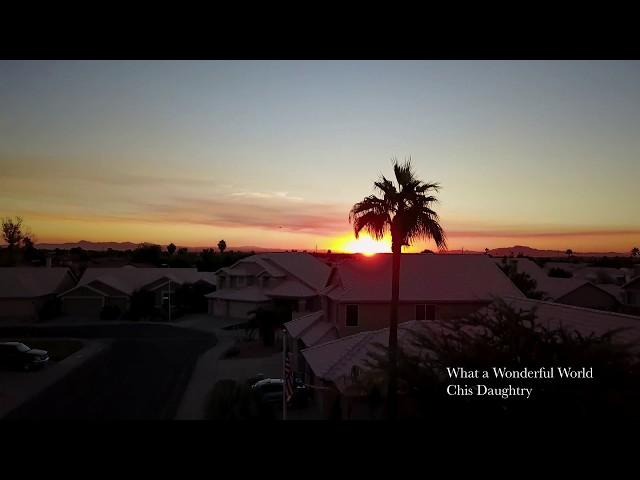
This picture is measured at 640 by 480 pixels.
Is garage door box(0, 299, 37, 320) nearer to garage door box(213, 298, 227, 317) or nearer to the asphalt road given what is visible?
the asphalt road

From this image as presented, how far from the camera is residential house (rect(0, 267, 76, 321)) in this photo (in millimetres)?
23688

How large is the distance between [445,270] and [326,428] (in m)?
14.6

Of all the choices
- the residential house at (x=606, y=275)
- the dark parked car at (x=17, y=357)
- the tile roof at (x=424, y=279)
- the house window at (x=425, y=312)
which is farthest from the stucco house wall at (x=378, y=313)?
the residential house at (x=606, y=275)

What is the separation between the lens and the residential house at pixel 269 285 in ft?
90.7

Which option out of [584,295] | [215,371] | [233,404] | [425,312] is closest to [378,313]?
[425,312]

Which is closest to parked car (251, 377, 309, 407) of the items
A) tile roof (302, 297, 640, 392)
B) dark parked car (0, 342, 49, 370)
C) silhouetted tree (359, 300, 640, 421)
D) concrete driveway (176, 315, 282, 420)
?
tile roof (302, 297, 640, 392)

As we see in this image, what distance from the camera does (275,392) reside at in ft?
41.3

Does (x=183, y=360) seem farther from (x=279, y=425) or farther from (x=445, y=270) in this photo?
(x=279, y=425)

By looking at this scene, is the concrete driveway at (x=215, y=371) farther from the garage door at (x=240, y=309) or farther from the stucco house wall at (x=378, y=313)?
the garage door at (x=240, y=309)

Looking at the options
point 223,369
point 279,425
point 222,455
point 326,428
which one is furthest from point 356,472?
point 223,369

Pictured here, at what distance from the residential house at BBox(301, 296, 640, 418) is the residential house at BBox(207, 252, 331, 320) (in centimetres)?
1410

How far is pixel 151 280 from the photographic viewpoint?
103 ft

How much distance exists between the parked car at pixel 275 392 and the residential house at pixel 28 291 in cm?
1818

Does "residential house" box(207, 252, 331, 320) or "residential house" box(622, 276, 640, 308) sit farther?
"residential house" box(207, 252, 331, 320)
